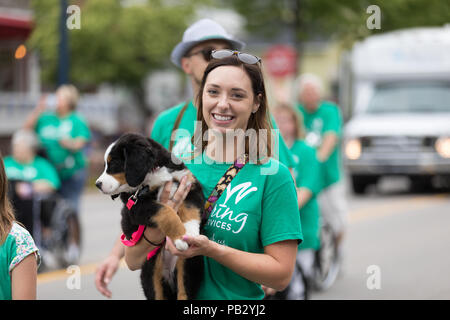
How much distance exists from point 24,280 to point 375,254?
8405mm

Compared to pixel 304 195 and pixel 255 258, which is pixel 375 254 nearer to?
pixel 304 195

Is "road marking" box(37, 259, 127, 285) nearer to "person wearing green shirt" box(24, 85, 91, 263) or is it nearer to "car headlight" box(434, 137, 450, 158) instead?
"person wearing green shirt" box(24, 85, 91, 263)

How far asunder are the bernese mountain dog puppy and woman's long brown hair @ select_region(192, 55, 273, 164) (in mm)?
246

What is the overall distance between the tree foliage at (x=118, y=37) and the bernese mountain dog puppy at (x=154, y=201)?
84.5ft

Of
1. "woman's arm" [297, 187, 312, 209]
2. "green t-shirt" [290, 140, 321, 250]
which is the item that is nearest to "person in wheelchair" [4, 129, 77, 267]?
"green t-shirt" [290, 140, 321, 250]

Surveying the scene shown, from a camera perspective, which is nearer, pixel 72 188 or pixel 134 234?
pixel 134 234

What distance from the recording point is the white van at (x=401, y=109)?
18.2 m

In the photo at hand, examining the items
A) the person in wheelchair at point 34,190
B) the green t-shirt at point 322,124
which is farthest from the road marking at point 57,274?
the green t-shirt at point 322,124

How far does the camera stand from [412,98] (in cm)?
1891

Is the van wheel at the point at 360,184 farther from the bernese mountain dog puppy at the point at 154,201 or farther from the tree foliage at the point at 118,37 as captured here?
the bernese mountain dog puppy at the point at 154,201

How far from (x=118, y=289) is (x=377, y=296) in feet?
8.00

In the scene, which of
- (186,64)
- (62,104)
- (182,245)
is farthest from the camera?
(62,104)

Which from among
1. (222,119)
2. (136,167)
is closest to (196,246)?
(136,167)

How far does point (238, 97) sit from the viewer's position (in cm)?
310
